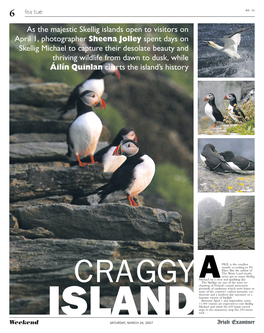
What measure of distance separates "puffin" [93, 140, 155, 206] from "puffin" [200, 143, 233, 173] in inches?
29.3

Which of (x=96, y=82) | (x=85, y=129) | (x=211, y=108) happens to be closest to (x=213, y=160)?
(x=211, y=108)

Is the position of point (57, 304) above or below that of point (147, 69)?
below

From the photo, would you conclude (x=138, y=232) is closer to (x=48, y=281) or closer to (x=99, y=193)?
(x=99, y=193)

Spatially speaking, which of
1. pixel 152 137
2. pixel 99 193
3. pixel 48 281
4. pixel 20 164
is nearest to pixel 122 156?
pixel 99 193

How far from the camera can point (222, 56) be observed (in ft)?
17.6

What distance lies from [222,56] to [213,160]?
58.5 inches

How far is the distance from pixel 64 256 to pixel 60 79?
2.85m

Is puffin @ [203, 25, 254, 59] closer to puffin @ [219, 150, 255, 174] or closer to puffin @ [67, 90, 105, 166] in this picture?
puffin @ [219, 150, 255, 174]

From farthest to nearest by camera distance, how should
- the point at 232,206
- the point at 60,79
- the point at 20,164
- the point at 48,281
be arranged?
1. the point at 60,79
2. the point at 20,164
3. the point at 232,206
4. the point at 48,281

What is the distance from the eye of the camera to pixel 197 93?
5.33 metres

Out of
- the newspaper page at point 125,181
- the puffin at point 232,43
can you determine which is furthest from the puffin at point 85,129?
the puffin at point 232,43

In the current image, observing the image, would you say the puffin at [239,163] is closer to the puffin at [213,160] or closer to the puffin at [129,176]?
the puffin at [213,160]

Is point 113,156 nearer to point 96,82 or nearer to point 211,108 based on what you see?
point 96,82

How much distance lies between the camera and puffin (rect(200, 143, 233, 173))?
17.0 ft
